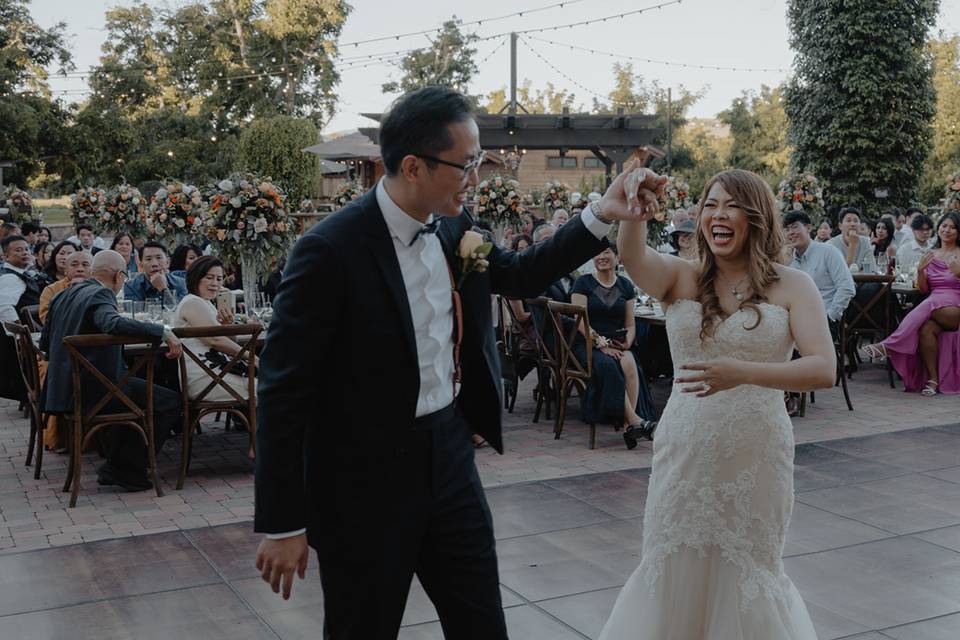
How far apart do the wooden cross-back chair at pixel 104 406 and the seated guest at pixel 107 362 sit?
0.21 feet

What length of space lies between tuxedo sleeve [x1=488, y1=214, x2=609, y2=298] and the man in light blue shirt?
22.2 feet

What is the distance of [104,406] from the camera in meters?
6.02

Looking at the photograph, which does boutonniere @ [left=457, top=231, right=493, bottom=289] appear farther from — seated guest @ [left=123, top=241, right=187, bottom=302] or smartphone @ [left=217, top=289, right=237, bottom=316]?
seated guest @ [left=123, top=241, right=187, bottom=302]

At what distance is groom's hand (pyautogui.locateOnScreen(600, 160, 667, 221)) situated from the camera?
2.45 metres

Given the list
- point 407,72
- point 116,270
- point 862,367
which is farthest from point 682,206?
point 407,72

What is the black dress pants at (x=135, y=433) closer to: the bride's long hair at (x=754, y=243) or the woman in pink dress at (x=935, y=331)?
the bride's long hair at (x=754, y=243)

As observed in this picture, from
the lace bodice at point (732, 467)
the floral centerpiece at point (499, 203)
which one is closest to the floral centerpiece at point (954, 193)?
the floral centerpiece at point (499, 203)

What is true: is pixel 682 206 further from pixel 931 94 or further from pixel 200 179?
pixel 200 179

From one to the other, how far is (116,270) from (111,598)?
2821mm

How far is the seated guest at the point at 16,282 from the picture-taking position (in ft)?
27.7

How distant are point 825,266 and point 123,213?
885 cm

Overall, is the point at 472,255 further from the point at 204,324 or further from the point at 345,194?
the point at 345,194

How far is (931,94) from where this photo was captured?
2320 cm

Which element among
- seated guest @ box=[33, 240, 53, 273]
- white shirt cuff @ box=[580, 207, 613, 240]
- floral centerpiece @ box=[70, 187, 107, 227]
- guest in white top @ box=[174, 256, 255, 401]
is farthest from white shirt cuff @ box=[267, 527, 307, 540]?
floral centerpiece @ box=[70, 187, 107, 227]
